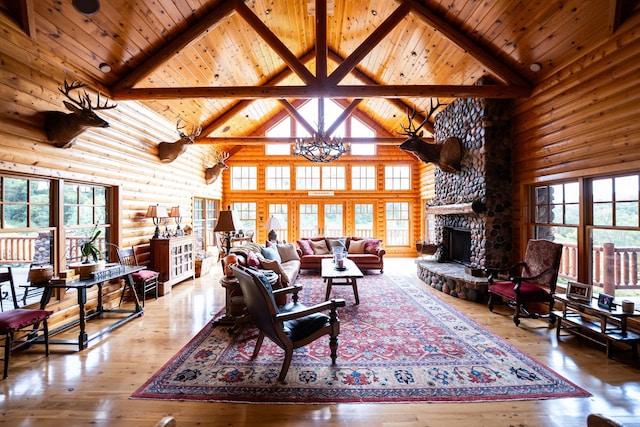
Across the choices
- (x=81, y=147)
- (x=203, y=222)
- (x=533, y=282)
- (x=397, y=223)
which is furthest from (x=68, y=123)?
(x=397, y=223)

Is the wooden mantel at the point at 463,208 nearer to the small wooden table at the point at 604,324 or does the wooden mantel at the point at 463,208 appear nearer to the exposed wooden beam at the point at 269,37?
the small wooden table at the point at 604,324

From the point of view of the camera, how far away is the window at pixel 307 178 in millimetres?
9930

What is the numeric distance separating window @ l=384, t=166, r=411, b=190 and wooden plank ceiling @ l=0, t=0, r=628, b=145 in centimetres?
383

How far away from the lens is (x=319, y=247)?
25.0 feet

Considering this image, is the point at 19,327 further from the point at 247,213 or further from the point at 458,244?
the point at 247,213

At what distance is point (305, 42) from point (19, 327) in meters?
7.15

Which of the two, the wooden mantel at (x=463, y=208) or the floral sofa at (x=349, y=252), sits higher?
the wooden mantel at (x=463, y=208)

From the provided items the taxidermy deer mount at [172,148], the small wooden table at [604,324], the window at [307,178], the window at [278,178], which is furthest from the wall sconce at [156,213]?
the small wooden table at [604,324]

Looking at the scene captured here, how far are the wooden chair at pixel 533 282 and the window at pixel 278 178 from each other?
7113mm

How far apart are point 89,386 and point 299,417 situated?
6.37ft

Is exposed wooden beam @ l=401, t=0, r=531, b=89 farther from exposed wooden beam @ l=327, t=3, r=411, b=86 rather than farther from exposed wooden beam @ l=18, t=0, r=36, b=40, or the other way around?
exposed wooden beam @ l=18, t=0, r=36, b=40

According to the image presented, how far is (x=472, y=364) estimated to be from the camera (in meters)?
2.75

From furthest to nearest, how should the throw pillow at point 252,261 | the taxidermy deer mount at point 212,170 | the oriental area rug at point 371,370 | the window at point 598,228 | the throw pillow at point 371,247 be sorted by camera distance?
1. the taxidermy deer mount at point 212,170
2. the throw pillow at point 371,247
3. the throw pillow at point 252,261
4. the window at point 598,228
5. the oriental area rug at point 371,370

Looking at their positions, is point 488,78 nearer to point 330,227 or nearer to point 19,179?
point 330,227
